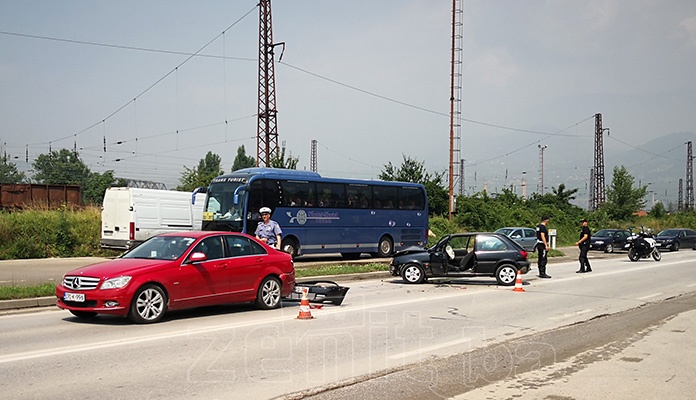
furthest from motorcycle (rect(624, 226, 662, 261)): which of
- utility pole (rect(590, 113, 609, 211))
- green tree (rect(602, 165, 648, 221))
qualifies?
utility pole (rect(590, 113, 609, 211))

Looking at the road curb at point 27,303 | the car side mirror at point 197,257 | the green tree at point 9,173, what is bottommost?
the road curb at point 27,303

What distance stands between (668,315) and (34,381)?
1114 centimetres

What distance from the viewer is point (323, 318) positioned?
38.7 feet

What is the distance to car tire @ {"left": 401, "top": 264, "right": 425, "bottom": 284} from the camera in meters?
18.8

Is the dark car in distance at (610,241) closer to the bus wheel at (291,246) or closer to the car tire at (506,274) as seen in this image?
the bus wheel at (291,246)

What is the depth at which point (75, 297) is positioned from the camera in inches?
418

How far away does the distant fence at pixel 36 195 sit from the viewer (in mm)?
34625

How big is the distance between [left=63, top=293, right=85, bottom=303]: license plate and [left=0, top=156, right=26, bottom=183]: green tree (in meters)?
95.6

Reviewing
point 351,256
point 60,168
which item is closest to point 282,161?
point 351,256

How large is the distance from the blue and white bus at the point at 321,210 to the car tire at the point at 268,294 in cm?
1262

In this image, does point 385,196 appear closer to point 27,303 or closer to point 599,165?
point 27,303

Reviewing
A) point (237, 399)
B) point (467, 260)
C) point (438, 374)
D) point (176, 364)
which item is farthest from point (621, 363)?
point (467, 260)

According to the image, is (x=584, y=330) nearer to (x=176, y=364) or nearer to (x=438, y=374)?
(x=438, y=374)

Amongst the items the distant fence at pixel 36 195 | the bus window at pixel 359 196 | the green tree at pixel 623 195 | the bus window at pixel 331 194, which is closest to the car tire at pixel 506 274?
the bus window at pixel 331 194
